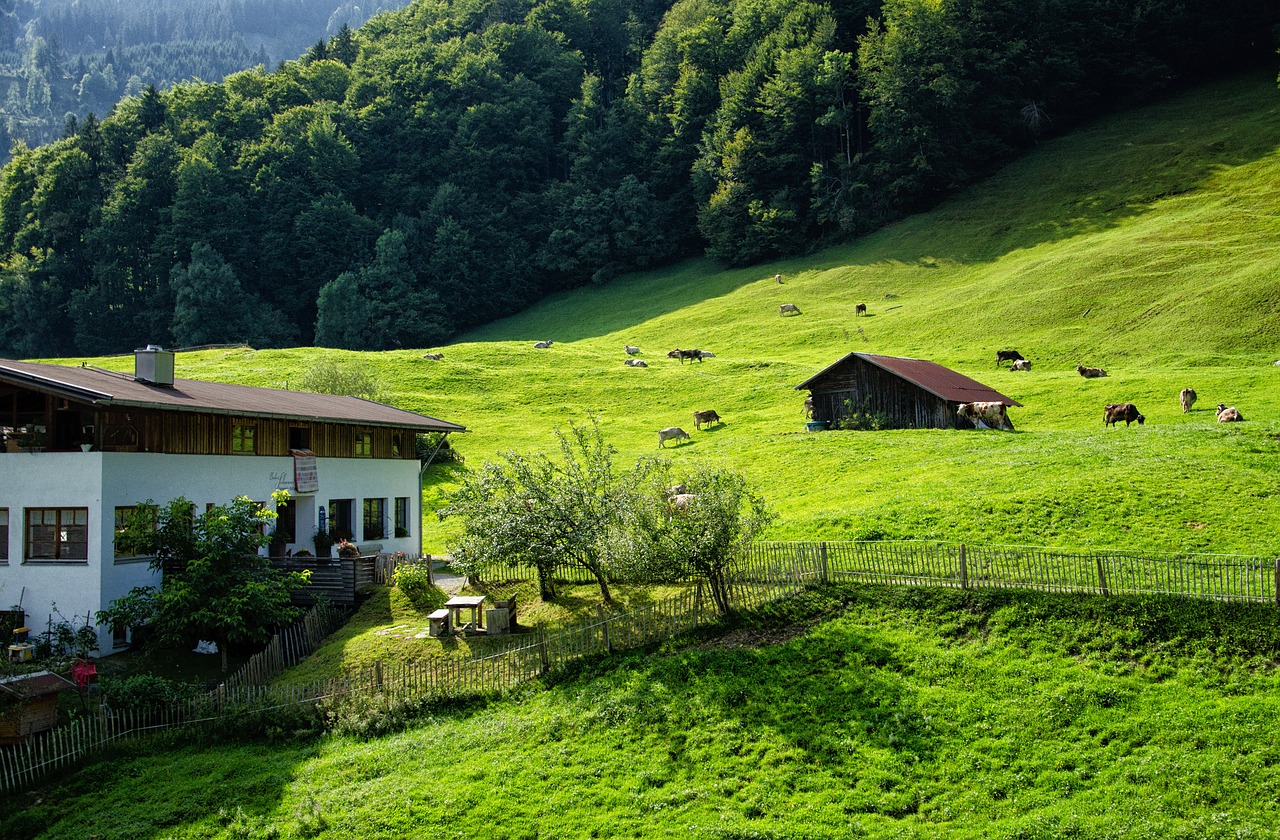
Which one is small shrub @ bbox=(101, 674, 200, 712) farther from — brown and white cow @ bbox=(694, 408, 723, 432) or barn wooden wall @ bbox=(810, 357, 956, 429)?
brown and white cow @ bbox=(694, 408, 723, 432)

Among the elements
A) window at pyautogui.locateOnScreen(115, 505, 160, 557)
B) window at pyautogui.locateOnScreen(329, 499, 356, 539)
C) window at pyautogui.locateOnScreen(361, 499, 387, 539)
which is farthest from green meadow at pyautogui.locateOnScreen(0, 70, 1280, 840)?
window at pyautogui.locateOnScreen(329, 499, 356, 539)

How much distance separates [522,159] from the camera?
429 feet

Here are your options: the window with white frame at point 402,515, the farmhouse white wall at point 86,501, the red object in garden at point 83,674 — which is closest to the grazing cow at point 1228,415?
the window with white frame at point 402,515

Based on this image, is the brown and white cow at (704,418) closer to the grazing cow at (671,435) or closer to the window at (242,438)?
the grazing cow at (671,435)

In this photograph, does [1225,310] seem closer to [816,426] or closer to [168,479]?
[816,426]

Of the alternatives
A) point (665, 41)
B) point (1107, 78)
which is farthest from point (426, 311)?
point (1107, 78)

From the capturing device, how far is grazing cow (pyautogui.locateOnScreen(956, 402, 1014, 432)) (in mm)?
43875

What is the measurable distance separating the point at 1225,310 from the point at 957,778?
5028cm

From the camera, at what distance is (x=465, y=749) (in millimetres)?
20906

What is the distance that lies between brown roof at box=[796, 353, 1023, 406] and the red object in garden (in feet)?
114

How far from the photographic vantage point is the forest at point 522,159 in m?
102

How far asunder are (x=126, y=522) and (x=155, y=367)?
231 inches

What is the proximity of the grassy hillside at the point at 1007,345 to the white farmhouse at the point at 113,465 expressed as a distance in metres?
9.15

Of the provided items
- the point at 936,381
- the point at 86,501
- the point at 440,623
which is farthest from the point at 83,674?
the point at 936,381
